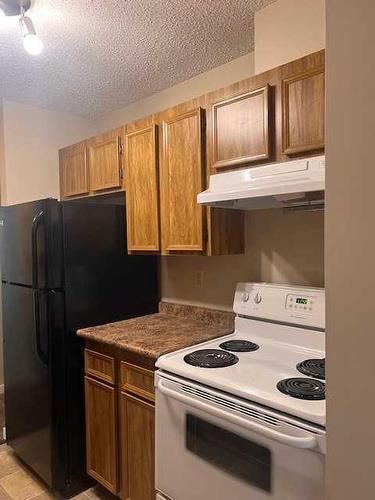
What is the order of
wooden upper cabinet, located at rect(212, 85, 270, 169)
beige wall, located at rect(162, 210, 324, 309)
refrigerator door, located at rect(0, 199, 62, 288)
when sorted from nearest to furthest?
wooden upper cabinet, located at rect(212, 85, 270, 169) < beige wall, located at rect(162, 210, 324, 309) < refrigerator door, located at rect(0, 199, 62, 288)

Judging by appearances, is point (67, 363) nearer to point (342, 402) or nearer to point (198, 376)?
point (198, 376)

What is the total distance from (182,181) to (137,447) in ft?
4.57

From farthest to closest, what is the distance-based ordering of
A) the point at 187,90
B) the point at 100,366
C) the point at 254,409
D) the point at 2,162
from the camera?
the point at 2,162 → the point at 187,90 → the point at 100,366 → the point at 254,409

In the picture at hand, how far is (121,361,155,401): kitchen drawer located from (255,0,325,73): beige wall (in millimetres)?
1639

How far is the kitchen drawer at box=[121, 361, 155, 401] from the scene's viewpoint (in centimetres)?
170

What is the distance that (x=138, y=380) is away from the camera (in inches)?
69.6

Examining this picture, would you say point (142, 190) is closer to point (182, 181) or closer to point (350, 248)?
point (182, 181)

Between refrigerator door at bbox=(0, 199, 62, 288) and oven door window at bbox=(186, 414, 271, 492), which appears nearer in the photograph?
oven door window at bbox=(186, 414, 271, 492)

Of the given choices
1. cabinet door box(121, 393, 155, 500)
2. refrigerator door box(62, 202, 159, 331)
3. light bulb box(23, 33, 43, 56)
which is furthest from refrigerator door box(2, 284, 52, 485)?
light bulb box(23, 33, 43, 56)

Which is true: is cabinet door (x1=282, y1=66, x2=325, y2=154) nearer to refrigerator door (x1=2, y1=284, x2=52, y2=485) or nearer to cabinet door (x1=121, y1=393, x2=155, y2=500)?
cabinet door (x1=121, y1=393, x2=155, y2=500)

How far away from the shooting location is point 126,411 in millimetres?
1828

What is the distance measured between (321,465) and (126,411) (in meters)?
Answer: 1.08

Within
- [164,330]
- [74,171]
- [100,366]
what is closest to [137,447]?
[100,366]

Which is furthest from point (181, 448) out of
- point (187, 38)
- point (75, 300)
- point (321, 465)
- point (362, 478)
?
point (187, 38)
